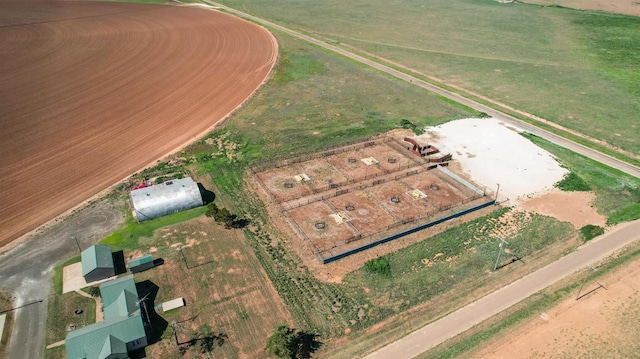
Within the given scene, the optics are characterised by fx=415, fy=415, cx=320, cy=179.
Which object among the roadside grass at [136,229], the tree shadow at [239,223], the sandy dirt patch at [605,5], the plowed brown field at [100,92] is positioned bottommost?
the tree shadow at [239,223]

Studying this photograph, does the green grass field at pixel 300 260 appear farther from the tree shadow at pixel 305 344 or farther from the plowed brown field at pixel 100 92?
the plowed brown field at pixel 100 92

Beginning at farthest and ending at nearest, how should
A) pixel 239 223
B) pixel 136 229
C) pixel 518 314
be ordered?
pixel 239 223 → pixel 136 229 → pixel 518 314

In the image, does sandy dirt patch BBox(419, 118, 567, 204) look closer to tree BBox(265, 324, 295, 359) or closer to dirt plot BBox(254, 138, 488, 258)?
dirt plot BBox(254, 138, 488, 258)

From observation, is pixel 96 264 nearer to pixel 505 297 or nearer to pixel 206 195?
pixel 206 195

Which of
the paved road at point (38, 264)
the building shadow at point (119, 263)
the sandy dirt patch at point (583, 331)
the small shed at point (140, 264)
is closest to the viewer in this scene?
the sandy dirt patch at point (583, 331)

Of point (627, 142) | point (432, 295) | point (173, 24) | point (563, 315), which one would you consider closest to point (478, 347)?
point (432, 295)

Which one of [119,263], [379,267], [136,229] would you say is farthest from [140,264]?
[379,267]

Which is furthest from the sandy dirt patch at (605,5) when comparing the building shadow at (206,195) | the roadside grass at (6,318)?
the roadside grass at (6,318)
